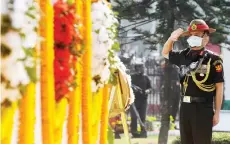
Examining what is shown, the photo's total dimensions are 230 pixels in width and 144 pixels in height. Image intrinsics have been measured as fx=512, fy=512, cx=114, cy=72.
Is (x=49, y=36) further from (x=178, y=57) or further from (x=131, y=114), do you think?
(x=131, y=114)

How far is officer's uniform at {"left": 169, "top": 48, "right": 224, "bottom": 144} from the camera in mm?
3717

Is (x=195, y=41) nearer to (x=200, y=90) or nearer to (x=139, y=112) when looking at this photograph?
(x=200, y=90)

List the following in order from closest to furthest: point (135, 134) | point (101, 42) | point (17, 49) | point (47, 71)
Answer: point (17, 49) → point (47, 71) → point (101, 42) → point (135, 134)

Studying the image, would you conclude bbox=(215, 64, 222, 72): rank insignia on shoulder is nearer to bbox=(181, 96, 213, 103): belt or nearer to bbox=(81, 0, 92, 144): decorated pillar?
bbox=(181, 96, 213, 103): belt

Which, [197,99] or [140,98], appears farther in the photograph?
[140,98]

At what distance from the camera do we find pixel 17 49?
1608 mm

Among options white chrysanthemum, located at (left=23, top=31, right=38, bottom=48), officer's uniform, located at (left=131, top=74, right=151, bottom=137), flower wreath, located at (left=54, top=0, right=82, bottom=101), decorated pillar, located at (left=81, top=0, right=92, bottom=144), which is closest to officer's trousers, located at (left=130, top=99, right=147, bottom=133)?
officer's uniform, located at (left=131, top=74, right=151, bottom=137)

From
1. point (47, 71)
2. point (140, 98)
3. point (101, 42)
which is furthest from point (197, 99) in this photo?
point (140, 98)

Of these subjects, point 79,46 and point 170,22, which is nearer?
point 79,46

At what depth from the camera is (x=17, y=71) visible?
162 cm

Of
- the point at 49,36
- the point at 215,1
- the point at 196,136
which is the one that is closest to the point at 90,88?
the point at 49,36

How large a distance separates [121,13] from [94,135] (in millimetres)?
4222

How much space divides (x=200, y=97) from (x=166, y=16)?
2.97 meters

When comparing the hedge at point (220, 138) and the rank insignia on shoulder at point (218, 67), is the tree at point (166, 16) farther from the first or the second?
the rank insignia on shoulder at point (218, 67)
